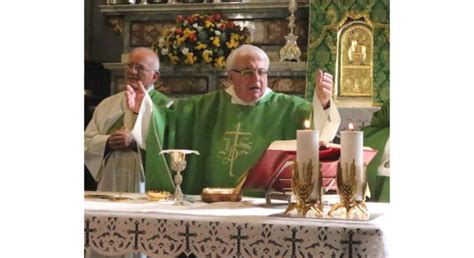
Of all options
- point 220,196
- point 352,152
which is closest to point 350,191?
point 352,152

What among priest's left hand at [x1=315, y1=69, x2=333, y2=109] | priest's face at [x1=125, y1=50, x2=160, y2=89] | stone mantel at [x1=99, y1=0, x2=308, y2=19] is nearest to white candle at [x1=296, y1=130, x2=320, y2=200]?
priest's left hand at [x1=315, y1=69, x2=333, y2=109]

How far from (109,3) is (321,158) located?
4.28 meters

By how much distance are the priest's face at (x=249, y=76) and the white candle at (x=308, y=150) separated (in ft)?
6.76

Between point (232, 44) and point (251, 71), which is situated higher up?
point (232, 44)

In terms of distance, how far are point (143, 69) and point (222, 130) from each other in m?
0.93

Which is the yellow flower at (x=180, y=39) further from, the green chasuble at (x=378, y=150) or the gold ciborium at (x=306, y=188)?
the gold ciborium at (x=306, y=188)

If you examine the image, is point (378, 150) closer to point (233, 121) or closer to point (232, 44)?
point (233, 121)

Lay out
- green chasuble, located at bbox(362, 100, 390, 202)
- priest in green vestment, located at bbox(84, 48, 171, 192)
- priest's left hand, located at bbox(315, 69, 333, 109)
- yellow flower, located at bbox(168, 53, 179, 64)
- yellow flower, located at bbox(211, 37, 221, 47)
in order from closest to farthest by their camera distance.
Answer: green chasuble, located at bbox(362, 100, 390, 202) < priest's left hand, located at bbox(315, 69, 333, 109) < priest in green vestment, located at bbox(84, 48, 171, 192) < yellow flower, located at bbox(211, 37, 221, 47) < yellow flower, located at bbox(168, 53, 179, 64)

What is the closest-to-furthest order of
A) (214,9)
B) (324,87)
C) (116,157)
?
(324,87)
(116,157)
(214,9)

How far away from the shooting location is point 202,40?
5547 mm

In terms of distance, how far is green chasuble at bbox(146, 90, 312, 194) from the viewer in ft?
12.7

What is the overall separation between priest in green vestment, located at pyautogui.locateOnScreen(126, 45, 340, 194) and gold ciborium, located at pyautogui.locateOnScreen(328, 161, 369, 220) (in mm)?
1632

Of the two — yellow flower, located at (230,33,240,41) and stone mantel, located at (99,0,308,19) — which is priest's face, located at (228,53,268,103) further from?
stone mantel, located at (99,0,308,19)

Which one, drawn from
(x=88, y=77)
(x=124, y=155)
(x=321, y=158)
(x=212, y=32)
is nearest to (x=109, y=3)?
(x=88, y=77)
